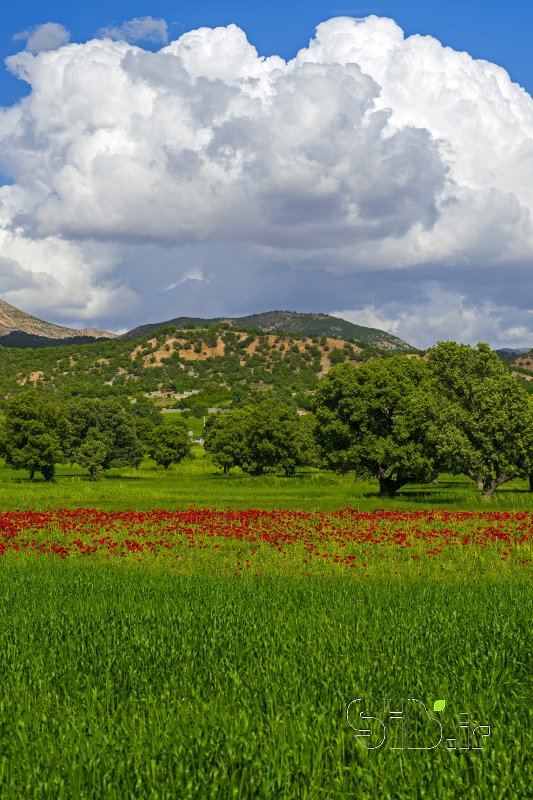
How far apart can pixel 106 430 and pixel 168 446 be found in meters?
24.9

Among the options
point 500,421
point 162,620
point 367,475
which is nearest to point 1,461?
point 367,475

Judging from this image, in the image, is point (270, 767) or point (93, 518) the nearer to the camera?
point (270, 767)

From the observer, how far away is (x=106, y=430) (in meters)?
94.9

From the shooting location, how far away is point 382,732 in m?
6.76

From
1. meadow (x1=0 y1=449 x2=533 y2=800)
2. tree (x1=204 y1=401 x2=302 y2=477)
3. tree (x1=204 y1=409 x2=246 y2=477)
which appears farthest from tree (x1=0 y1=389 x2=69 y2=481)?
meadow (x1=0 y1=449 x2=533 y2=800)

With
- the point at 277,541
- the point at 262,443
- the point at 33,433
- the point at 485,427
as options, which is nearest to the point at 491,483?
the point at 485,427

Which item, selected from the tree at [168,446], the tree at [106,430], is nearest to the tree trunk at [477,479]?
the tree at [106,430]

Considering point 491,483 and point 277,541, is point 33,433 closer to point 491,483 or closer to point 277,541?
point 491,483

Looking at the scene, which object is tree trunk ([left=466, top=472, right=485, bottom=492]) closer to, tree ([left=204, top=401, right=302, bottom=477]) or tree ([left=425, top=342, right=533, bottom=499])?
tree ([left=425, top=342, right=533, bottom=499])

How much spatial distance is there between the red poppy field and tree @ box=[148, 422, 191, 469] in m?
86.1

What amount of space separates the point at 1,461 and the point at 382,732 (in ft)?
417

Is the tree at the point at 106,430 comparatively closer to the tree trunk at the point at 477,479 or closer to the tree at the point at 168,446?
the tree at the point at 168,446

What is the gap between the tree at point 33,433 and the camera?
245 feet

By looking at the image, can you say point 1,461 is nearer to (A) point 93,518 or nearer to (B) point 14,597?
(A) point 93,518
